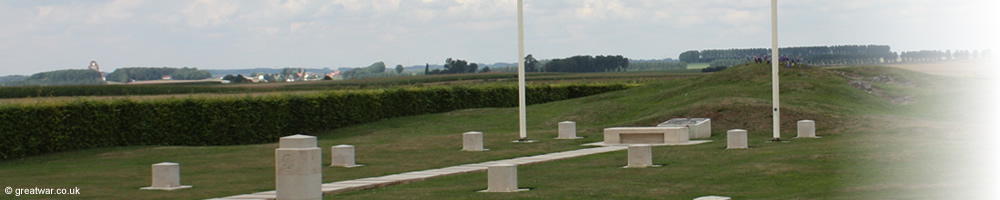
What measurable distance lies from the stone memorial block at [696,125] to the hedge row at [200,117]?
1474cm

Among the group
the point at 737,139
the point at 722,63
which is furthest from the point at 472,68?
the point at 737,139

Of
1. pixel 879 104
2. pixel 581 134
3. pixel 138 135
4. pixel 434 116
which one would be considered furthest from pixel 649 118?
pixel 138 135

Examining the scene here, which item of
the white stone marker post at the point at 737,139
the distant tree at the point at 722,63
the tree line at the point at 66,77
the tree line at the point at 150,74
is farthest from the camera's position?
the tree line at the point at 150,74

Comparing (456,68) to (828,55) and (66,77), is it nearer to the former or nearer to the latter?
(66,77)

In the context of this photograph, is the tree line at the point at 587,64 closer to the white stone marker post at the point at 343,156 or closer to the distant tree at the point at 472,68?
the distant tree at the point at 472,68

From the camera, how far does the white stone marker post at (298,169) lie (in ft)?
42.1

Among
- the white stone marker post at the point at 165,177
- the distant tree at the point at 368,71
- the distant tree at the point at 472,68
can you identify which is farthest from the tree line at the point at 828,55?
the distant tree at the point at 368,71

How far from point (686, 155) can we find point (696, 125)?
8200mm

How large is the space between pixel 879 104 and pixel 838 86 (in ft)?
9.49

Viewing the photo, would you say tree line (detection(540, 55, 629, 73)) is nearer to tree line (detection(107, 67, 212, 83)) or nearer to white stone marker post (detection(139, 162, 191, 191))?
tree line (detection(107, 67, 212, 83))

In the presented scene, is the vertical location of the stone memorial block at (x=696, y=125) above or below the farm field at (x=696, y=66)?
below

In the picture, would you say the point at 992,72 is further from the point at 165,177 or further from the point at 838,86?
the point at 838,86

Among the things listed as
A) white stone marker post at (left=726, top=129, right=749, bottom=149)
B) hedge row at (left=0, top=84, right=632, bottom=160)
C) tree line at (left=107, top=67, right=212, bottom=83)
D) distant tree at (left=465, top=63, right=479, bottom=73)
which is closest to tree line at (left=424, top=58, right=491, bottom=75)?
distant tree at (left=465, top=63, right=479, bottom=73)

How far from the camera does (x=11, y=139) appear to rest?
2766 cm
